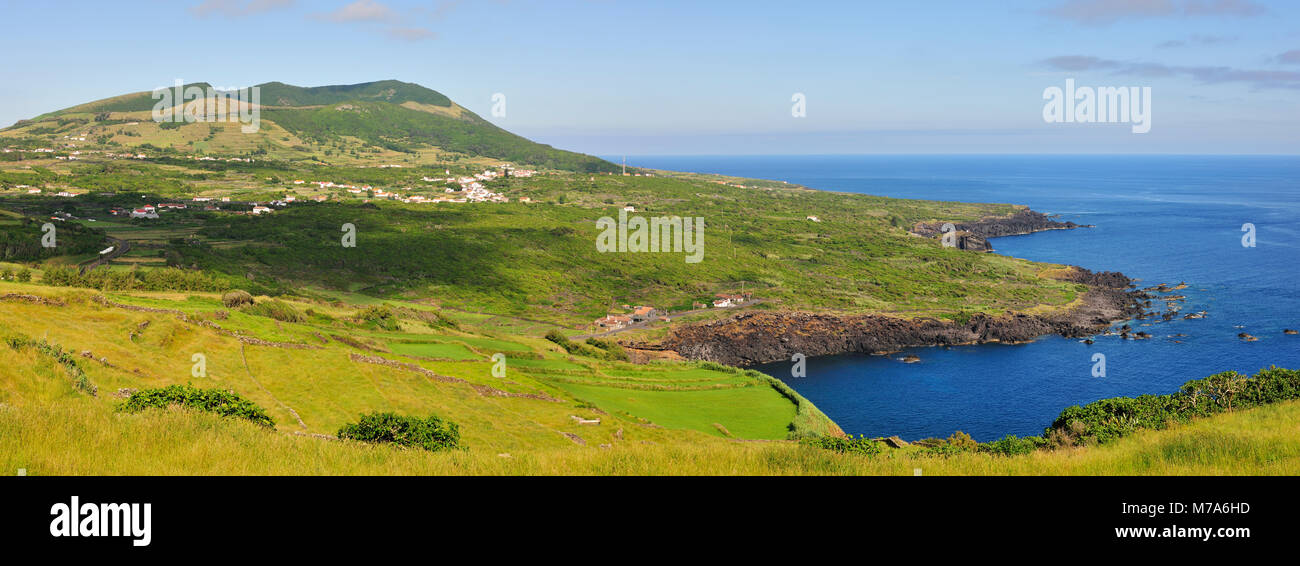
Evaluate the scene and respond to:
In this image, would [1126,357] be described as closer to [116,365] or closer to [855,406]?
[855,406]

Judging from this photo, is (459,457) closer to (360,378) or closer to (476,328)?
(360,378)

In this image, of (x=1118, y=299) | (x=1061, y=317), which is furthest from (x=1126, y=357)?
(x=1118, y=299)

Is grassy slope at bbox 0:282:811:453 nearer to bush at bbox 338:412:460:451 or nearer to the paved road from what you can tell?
bush at bbox 338:412:460:451

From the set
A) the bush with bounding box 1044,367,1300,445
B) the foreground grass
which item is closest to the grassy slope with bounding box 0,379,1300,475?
the foreground grass

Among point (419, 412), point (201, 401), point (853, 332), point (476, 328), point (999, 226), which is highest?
point (999, 226)

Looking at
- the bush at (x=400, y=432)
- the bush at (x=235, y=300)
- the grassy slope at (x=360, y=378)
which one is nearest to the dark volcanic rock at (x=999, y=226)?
the grassy slope at (x=360, y=378)

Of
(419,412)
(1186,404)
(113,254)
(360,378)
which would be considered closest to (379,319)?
(360,378)
